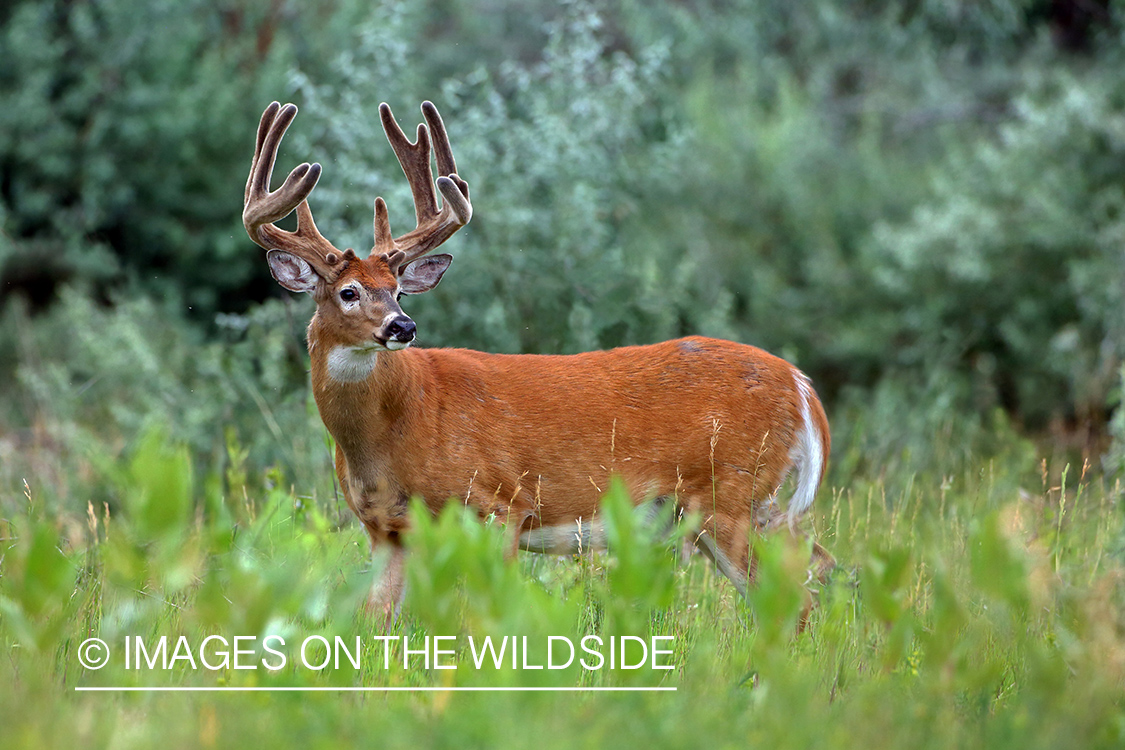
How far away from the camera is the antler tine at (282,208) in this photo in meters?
4.60

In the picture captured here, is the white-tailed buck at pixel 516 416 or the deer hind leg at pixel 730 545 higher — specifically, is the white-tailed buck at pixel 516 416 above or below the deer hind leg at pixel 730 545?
above

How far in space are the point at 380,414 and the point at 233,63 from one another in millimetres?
8322

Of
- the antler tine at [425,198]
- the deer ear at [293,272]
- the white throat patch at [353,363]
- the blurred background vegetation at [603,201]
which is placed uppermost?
the antler tine at [425,198]

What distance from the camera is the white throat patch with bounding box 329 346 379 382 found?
4.54m

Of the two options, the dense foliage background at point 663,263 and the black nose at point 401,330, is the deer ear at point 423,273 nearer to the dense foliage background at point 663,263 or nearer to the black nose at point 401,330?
the black nose at point 401,330

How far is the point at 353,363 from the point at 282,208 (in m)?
0.64

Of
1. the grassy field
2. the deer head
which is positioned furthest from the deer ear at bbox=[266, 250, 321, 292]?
the grassy field

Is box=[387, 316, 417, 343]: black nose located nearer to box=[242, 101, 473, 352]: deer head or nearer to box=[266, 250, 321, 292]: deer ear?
box=[242, 101, 473, 352]: deer head

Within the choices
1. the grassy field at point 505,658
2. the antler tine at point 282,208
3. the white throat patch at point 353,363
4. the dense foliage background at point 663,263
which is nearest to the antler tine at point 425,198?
the antler tine at point 282,208

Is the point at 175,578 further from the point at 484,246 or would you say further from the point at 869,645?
the point at 484,246

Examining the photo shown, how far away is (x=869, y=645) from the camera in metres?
3.79

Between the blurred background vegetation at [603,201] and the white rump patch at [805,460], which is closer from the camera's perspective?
the white rump patch at [805,460]

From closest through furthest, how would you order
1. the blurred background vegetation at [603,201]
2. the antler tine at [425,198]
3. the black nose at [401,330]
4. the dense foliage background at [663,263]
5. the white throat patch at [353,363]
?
the dense foliage background at [663,263] → the black nose at [401,330] → the white throat patch at [353,363] → the antler tine at [425,198] → the blurred background vegetation at [603,201]

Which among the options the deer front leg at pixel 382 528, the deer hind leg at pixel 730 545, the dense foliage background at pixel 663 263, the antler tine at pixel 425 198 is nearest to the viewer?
the dense foliage background at pixel 663 263
